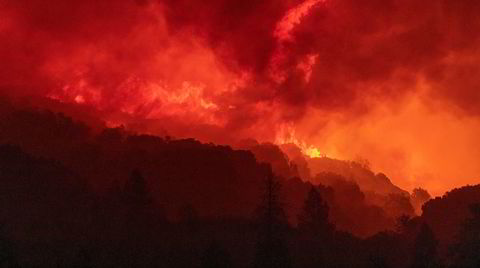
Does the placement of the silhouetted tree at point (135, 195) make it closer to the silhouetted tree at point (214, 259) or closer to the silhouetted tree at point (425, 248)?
the silhouetted tree at point (214, 259)

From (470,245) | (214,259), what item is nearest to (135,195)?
(214,259)

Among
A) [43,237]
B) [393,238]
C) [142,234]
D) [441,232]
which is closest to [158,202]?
[142,234]

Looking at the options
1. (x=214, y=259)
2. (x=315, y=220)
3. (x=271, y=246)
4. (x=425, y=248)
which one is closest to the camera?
(x=214, y=259)

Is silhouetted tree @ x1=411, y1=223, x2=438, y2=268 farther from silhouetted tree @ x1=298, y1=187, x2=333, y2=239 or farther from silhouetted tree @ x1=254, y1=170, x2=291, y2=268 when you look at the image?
silhouetted tree @ x1=254, y1=170, x2=291, y2=268

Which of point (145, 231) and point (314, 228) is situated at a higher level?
point (314, 228)

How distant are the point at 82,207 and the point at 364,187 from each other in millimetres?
78779

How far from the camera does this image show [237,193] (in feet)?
406

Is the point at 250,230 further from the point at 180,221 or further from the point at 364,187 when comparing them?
the point at 364,187

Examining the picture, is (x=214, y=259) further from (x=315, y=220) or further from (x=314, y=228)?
(x=315, y=220)

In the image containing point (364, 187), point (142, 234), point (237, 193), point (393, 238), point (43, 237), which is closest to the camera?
point (43, 237)

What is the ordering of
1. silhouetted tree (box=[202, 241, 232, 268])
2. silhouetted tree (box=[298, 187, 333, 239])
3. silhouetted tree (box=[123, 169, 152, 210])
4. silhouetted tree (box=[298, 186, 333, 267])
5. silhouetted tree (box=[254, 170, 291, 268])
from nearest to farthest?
silhouetted tree (box=[202, 241, 232, 268]), silhouetted tree (box=[254, 170, 291, 268]), silhouetted tree (box=[123, 169, 152, 210]), silhouetted tree (box=[298, 186, 333, 267]), silhouetted tree (box=[298, 187, 333, 239])

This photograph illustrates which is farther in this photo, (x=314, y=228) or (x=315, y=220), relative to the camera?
(x=315, y=220)

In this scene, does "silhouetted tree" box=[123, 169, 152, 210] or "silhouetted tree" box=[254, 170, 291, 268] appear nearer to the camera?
"silhouetted tree" box=[254, 170, 291, 268]

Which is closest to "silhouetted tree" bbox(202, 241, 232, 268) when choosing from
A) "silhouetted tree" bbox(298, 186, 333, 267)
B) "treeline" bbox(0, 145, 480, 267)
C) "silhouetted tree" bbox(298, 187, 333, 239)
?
"treeline" bbox(0, 145, 480, 267)
